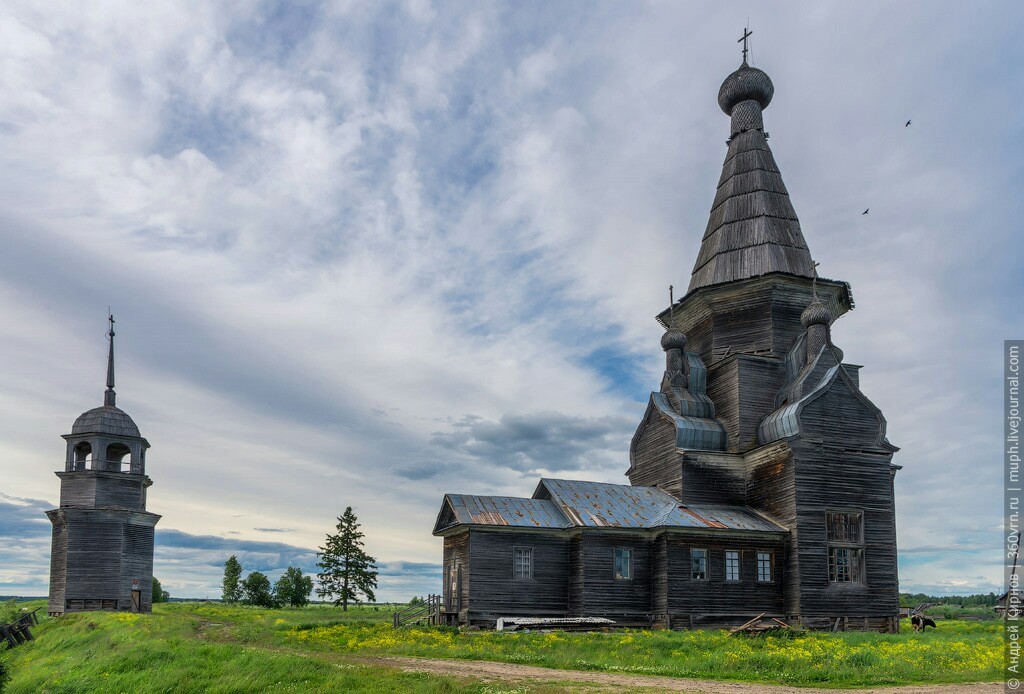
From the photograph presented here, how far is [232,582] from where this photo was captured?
68.4 m

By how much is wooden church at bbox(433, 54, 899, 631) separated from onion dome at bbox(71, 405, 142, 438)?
20.1 m

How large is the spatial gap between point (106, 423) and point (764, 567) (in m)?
33.1

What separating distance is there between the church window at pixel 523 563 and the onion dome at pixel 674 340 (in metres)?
11.9

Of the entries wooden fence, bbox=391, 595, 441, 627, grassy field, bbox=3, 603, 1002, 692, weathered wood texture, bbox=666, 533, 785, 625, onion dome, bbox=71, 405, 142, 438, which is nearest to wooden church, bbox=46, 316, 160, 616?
onion dome, bbox=71, 405, 142, 438

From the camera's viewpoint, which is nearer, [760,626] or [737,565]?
[760,626]

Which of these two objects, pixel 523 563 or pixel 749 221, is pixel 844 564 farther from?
pixel 749 221

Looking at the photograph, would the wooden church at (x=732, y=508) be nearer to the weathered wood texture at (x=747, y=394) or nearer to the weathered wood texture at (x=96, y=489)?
the weathered wood texture at (x=747, y=394)

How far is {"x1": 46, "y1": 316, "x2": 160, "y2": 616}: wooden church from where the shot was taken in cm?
4222

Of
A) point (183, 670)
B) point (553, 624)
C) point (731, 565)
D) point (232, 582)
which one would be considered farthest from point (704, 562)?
point (232, 582)

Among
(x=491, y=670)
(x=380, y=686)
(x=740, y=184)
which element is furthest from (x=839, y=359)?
(x=380, y=686)

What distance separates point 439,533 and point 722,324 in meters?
15.7

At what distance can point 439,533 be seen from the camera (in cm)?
3472

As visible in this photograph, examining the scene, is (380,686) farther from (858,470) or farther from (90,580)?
(90,580)

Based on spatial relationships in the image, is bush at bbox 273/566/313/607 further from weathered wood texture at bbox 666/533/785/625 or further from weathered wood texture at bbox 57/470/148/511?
weathered wood texture at bbox 666/533/785/625
